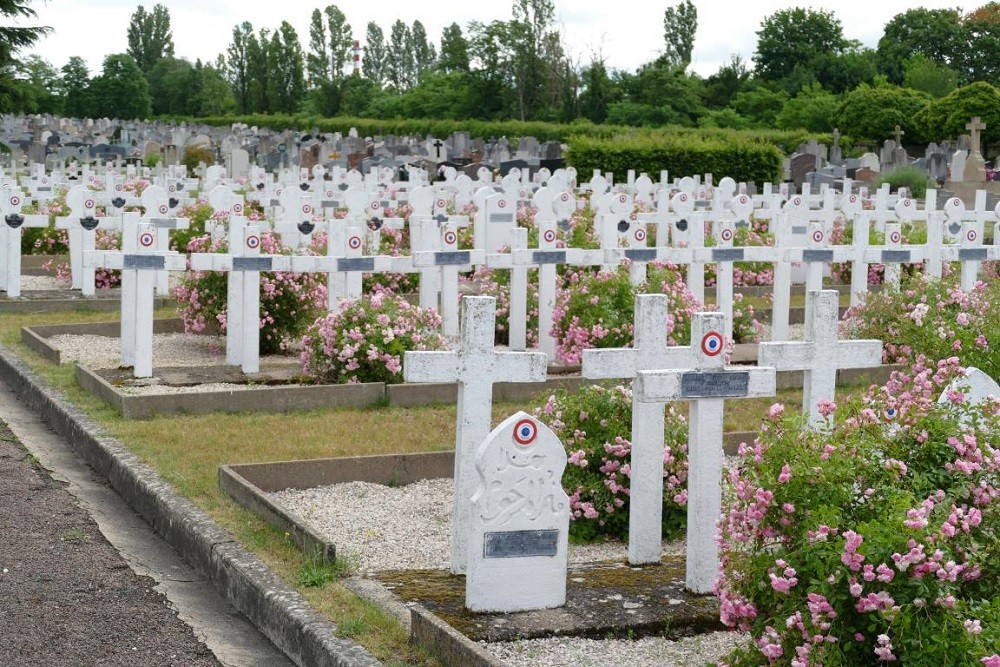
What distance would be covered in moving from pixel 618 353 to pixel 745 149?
28.3m

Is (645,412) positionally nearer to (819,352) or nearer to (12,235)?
(819,352)

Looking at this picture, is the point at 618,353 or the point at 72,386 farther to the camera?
the point at 72,386

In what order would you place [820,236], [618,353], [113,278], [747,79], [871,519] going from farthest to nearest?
1. [747,79]
2. [113,278]
3. [820,236]
4. [618,353]
5. [871,519]

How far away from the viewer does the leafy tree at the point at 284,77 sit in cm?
9438

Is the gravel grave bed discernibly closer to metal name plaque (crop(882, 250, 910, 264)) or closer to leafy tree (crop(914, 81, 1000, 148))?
metal name plaque (crop(882, 250, 910, 264))

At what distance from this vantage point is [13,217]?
16359mm

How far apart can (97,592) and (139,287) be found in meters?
4.80

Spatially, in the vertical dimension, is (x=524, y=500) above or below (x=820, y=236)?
below

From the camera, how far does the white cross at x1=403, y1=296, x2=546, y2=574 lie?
20.3 ft

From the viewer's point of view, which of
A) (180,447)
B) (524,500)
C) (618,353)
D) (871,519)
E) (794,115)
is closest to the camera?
(871,519)

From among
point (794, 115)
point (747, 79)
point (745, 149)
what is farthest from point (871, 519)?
point (747, 79)

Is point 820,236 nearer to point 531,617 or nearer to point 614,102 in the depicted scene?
point 531,617

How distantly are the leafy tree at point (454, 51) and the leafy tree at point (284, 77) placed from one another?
29.6 feet

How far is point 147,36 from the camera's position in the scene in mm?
125812
